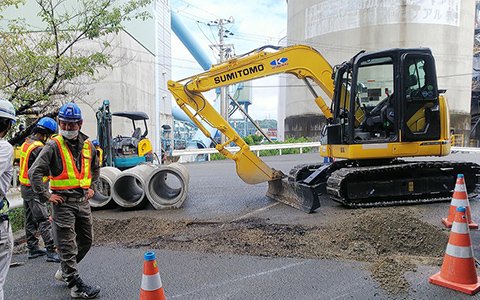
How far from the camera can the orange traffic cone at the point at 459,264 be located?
3293mm

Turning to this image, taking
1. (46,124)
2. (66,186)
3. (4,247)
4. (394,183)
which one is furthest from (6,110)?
(394,183)

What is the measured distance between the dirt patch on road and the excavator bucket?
75 centimetres

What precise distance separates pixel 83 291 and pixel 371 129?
608 cm

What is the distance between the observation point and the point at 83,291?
132 inches

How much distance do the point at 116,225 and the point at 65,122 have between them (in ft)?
9.56

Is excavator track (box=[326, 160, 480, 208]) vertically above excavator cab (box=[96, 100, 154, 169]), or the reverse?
excavator cab (box=[96, 100, 154, 169])

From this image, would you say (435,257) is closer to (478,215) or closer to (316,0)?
(478,215)

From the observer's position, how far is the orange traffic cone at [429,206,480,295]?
10.8ft

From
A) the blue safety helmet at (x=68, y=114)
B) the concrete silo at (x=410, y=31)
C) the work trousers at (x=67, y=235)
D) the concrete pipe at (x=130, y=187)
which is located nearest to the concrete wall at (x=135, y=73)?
the concrete pipe at (x=130, y=187)

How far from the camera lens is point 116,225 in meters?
5.75

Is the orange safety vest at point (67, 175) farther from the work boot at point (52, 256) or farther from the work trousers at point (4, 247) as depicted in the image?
the work boot at point (52, 256)

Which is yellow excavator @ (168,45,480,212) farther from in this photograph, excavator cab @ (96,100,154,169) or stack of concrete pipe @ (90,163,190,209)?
excavator cab @ (96,100,154,169)

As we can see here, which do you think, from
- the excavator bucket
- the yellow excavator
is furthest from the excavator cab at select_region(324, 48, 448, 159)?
the excavator bucket

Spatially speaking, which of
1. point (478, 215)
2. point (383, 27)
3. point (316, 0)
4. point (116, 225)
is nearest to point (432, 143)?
point (478, 215)
